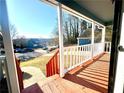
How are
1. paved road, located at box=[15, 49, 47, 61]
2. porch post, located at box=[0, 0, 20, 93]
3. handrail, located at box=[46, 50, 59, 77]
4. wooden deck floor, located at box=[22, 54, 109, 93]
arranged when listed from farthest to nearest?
paved road, located at box=[15, 49, 47, 61]
handrail, located at box=[46, 50, 59, 77]
wooden deck floor, located at box=[22, 54, 109, 93]
porch post, located at box=[0, 0, 20, 93]

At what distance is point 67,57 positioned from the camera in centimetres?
343

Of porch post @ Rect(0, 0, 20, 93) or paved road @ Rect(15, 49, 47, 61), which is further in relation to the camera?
paved road @ Rect(15, 49, 47, 61)

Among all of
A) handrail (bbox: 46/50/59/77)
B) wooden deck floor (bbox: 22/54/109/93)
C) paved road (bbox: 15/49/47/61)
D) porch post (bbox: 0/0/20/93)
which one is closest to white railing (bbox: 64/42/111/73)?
handrail (bbox: 46/50/59/77)

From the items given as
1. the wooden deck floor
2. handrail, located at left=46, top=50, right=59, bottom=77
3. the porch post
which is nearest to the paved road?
handrail, located at left=46, top=50, right=59, bottom=77

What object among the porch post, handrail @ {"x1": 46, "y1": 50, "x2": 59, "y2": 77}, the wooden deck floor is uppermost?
the porch post

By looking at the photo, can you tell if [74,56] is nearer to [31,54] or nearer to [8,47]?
[8,47]

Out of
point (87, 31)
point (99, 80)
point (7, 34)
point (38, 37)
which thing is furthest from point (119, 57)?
point (87, 31)

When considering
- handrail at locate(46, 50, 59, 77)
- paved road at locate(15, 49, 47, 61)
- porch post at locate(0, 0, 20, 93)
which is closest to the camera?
porch post at locate(0, 0, 20, 93)

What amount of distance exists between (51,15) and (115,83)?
1101 cm

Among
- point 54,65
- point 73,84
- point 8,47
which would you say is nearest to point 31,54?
point 54,65

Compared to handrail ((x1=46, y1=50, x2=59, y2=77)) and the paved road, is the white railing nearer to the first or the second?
handrail ((x1=46, y1=50, x2=59, y2=77))

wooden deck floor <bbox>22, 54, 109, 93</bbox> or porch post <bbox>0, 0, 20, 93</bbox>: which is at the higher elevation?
porch post <bbox>0, 0, 20, 93</bbox>

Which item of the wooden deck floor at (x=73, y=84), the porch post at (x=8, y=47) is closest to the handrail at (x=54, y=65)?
the wooden deck floor at (x=73, y=84)

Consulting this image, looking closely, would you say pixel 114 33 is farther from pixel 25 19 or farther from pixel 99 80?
pixel 25 19
